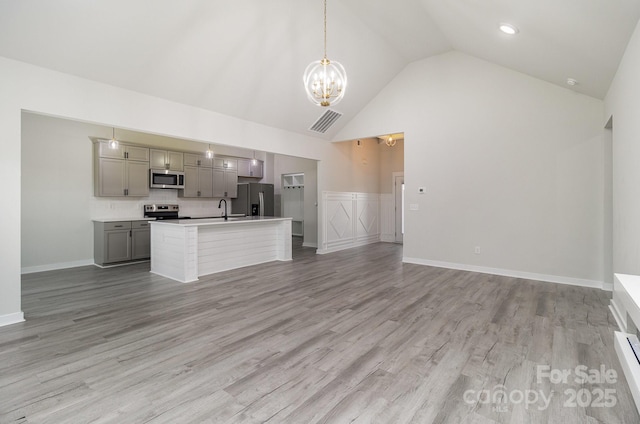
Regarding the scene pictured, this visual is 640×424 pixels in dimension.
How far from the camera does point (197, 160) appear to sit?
7.78 metres

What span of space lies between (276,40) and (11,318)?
181 inches

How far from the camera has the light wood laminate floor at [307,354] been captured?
1.86 metres

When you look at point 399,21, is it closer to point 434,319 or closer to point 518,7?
point 518,7

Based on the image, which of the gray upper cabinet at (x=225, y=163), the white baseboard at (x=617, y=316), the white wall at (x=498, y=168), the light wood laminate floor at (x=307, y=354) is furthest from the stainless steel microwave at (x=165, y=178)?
the white baseboard at (x=617, y=316)

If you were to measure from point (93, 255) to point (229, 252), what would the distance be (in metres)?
3.02

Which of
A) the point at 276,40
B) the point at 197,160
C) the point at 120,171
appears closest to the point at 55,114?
the point at 276,40

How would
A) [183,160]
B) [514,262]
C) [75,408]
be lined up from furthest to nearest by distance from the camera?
1. [183,160]
2. [514,262]
3. [75,408]

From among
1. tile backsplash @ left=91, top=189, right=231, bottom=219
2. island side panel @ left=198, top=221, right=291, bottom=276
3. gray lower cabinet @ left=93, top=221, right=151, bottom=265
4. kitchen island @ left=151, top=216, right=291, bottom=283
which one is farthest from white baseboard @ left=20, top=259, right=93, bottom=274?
island side panel @ left=198, top=221, right=291, bottom=276

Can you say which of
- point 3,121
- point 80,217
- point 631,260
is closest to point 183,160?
point 80,217

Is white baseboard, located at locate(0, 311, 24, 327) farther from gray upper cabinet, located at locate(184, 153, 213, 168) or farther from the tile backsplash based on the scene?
gray upper cabinet, located at locate(184, 153, 213, 168)

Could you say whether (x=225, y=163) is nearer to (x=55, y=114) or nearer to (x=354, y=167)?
(x=354, y=167)

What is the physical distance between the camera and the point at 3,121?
10.3 feet

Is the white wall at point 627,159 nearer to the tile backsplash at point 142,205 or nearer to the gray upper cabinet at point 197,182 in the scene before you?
the gray upper cabinet at point 197,182

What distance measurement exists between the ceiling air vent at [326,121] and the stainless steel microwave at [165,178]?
3.36 meters
